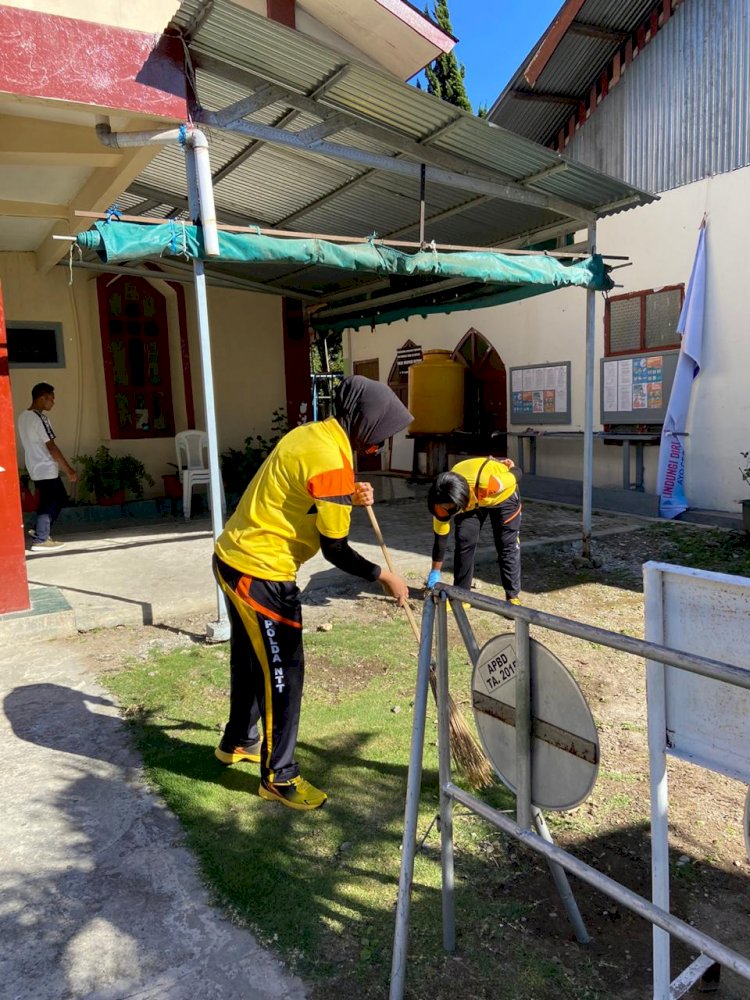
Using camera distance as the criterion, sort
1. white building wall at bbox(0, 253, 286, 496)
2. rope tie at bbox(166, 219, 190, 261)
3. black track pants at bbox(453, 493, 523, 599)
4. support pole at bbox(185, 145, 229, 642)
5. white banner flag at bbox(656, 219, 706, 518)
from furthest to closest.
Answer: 1. white building wall at bbox(0, 253, 286, 496)
2. white banner flag at bbox(656, 219, 706, 518)
3. black track pants at bbox(453, 493, 523, 599)
4. support pole at bbox(185, 145, 229, 642)
5. rope tie at bbox(166, 219, 190, 261)

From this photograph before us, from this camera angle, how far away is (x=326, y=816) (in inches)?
112

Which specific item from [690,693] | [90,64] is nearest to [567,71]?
[90,64]

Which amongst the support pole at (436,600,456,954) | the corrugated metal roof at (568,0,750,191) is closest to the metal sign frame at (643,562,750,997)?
the support pole at (436,600,456,954)

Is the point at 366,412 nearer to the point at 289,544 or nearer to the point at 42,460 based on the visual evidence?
the point at 289,544

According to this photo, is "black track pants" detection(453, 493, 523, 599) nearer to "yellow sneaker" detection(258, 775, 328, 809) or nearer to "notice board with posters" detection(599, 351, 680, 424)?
"yellow sneaker" detection(258, 775, 328, 809)

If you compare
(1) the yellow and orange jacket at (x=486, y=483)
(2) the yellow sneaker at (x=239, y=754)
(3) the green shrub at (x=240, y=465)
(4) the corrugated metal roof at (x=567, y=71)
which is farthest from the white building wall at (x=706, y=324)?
(2) the yellow sneaker at (x=239, y=754)

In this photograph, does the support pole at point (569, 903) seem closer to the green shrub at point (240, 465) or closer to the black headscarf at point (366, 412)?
the black headscarf at point (366, 412)

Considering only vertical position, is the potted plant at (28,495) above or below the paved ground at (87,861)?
above

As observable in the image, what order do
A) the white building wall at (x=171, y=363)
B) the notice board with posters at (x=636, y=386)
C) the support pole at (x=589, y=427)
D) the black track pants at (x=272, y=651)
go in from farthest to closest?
the white building wall at (x=171, y=363) < the notice board with posters at (x=636, y=386) < the support pole at (x=589, y=427) < the black track pants at (x=272, y=651)

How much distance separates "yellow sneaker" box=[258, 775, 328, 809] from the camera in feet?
9.41

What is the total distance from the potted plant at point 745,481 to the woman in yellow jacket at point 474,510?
10.3 feet

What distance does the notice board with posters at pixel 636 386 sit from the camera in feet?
29.1

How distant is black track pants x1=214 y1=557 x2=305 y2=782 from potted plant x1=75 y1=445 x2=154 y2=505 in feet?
23.2

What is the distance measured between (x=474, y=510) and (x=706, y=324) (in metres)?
5.31
